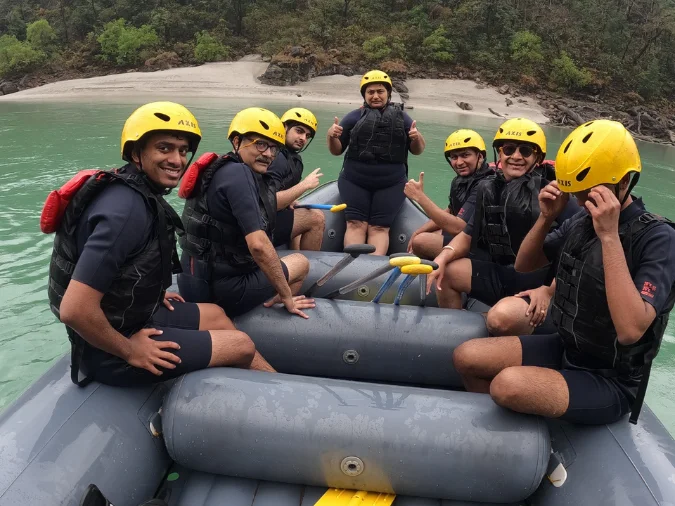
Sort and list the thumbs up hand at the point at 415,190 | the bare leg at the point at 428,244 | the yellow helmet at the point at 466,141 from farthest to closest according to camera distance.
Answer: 1. the bare leg at the point at 428,244
2. the yellow helmet at the point at 466,141
3. the thumbs up hand at the point at 415,190

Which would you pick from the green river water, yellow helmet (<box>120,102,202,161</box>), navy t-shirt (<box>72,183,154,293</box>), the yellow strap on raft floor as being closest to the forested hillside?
the green river water

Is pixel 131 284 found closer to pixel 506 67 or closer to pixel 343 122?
pixel 343 122

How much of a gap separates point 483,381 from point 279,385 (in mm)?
961

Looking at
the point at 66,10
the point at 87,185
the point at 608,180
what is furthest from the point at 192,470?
the point at 66,10

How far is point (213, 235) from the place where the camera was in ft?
8.27

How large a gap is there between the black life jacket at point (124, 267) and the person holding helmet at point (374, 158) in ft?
8.24

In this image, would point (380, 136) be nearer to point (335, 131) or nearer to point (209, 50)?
point (335, 131)

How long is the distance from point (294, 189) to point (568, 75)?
28.9 metres

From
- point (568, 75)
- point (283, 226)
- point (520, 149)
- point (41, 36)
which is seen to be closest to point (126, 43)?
point (41, 36)

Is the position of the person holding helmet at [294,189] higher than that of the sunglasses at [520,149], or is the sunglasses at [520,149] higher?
the sunglasses at [520,149]

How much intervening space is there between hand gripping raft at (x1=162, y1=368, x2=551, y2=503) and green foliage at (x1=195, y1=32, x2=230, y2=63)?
31694 millimetres

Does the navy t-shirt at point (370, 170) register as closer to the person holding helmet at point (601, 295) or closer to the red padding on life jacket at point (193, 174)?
the red padding on life jacket at point (193, 174)

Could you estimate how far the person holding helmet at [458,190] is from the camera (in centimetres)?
336

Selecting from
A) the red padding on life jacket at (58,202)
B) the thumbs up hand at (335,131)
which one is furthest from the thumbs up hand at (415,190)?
the red padding on life jacket at (58,202)
